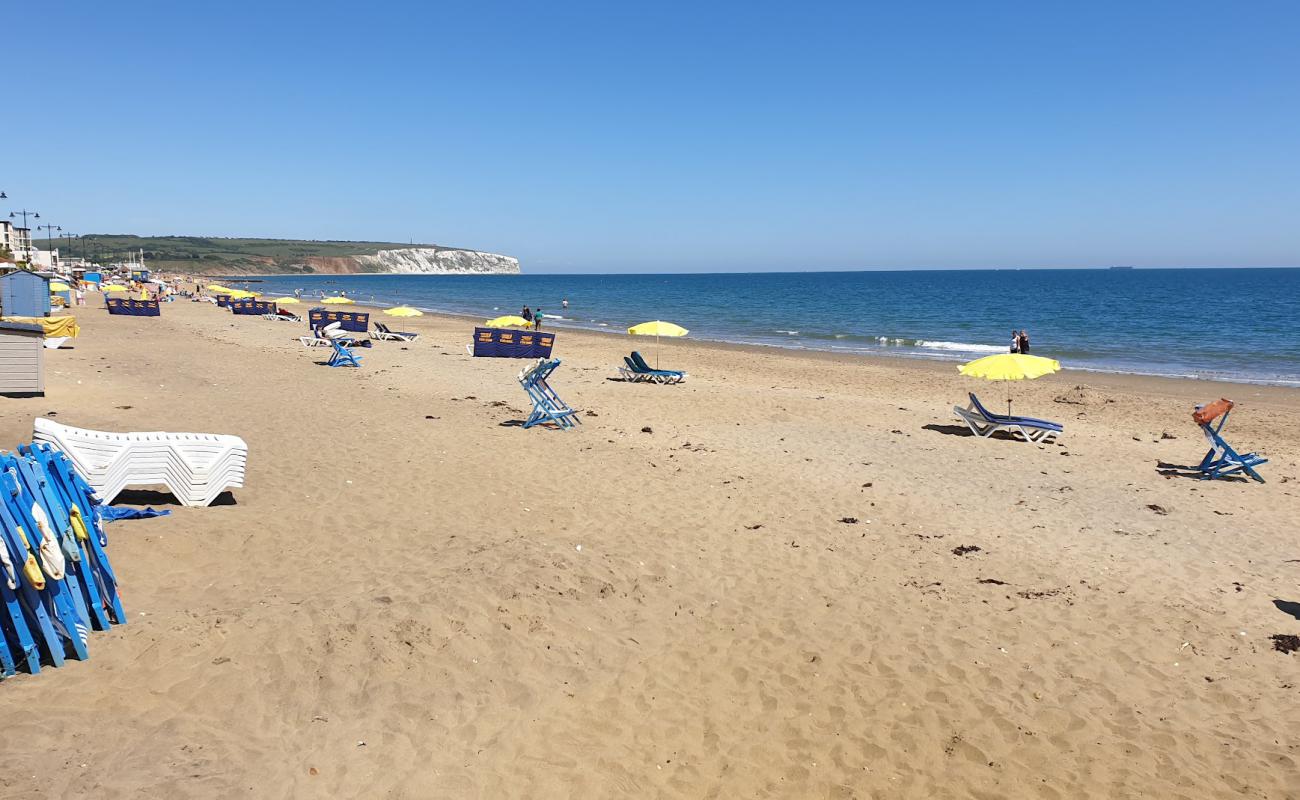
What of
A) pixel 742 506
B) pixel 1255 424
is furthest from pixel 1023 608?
pixel 1255 424

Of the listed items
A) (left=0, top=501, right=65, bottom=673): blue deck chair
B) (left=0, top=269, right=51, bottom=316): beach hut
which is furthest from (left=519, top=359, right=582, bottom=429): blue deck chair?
(left=0, top=269, right=51, bottom=316): beach hut

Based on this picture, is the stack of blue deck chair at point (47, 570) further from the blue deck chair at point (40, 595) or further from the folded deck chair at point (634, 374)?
the folded deck chair at point (634, 374)

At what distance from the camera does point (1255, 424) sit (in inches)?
624

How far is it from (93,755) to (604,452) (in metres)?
7.67

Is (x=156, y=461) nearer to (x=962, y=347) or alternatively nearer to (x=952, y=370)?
(x=952, y=370)

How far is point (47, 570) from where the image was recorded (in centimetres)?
443

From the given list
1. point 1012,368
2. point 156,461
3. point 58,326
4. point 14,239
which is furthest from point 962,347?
point 14,239

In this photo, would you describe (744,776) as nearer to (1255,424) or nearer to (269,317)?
(1255,424)

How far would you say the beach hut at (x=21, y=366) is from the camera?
1238cm

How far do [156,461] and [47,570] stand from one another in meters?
3.31

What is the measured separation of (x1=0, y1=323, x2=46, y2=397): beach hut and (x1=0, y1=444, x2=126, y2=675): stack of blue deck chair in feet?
30.9

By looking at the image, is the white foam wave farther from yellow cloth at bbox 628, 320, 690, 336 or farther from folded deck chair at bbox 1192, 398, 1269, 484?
folded deck chair at bbox 1192, 398, 1269, 484

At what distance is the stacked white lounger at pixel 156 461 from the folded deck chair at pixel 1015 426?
35.4 ft

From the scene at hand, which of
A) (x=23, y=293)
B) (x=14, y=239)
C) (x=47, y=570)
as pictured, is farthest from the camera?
(x=14, y=239)
